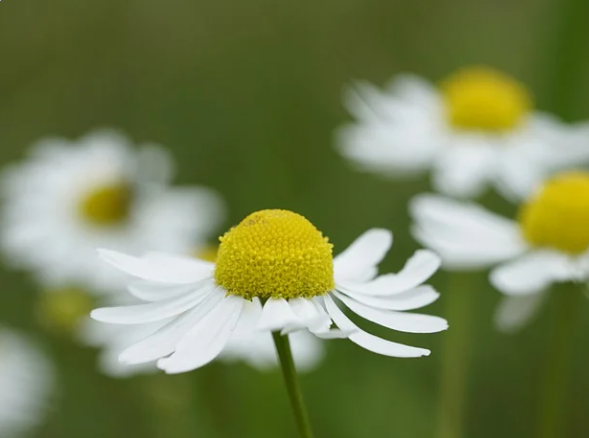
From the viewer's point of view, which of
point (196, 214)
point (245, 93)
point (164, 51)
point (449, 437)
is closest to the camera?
point (449, 437)

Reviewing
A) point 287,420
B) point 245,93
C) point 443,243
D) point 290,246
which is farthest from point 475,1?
point 290,246

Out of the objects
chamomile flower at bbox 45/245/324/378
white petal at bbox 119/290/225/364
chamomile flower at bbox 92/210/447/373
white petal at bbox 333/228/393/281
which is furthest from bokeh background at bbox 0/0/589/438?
white petal at bbox 119/290/225/364

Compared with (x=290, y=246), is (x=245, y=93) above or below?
above

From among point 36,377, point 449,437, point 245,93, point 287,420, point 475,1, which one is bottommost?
point 449,437

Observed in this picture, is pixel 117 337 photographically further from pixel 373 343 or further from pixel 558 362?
pixel 373 343

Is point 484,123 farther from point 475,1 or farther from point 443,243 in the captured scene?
point 475,1

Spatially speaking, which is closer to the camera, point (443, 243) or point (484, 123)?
point (443, 243)
